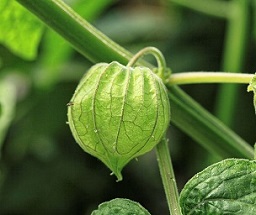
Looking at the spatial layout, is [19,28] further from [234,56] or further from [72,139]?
[72,139]

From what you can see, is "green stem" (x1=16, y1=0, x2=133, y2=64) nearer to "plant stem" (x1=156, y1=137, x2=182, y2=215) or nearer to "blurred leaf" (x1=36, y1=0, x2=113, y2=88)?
"plant stem" (x1=156, y1=137, x2=182, y2=215)

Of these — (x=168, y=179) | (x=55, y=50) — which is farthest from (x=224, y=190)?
(x=55, y=50)

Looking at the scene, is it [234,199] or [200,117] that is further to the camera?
[200,117]

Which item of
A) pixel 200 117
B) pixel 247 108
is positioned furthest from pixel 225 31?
pixel 200 117

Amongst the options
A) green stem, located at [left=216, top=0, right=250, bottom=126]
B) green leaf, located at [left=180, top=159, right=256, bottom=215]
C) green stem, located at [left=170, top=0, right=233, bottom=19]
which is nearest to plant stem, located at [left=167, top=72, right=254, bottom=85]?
green leaf, located at [left=180, top=159, right=256, bottom=215]

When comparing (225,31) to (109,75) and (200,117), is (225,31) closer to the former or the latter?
(200,117)

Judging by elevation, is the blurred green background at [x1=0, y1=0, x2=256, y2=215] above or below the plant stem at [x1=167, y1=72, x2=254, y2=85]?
below

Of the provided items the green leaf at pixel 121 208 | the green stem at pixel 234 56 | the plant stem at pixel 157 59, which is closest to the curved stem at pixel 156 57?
the plant stem at pixel 157 59
